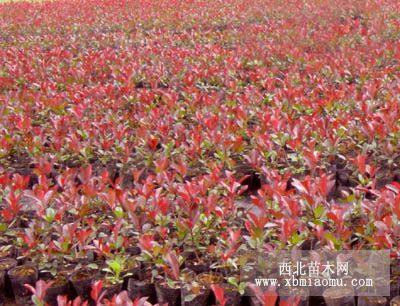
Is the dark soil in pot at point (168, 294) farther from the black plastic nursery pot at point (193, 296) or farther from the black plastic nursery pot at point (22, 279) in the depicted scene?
the black plastic nursery pot at point (22, 279)

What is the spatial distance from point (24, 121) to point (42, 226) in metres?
1.83

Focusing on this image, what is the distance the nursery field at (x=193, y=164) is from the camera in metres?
2.94

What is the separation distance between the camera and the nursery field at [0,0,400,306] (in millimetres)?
2936

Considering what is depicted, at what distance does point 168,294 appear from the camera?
9.27ft

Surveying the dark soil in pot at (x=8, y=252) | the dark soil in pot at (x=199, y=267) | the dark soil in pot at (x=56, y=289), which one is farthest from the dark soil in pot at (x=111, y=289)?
the dark soil in pot at (x=8, y=252)

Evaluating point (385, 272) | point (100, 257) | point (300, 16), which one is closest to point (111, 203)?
point (100, 257)

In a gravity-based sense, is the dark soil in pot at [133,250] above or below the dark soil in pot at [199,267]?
above

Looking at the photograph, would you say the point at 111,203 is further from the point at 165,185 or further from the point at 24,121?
the point at 24,121

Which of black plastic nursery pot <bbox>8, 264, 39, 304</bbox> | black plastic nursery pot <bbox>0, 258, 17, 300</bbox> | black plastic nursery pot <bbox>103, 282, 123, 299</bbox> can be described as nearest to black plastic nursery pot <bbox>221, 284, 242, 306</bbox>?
black plastic nursery pot <bbox>103, 282, 123, 299</bbox>

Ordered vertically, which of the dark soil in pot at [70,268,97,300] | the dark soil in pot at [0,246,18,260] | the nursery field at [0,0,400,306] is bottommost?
the dark soil in pot at [70,268,97,300]

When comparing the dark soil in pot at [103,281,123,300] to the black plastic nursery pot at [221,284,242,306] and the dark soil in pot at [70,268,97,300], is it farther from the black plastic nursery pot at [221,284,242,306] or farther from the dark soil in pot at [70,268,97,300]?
the black plastic nursery pot at [221,284,242,306]

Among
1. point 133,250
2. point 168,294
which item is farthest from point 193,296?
point 133,250

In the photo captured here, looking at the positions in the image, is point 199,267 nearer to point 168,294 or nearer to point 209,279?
point 209,279

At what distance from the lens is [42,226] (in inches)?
128
